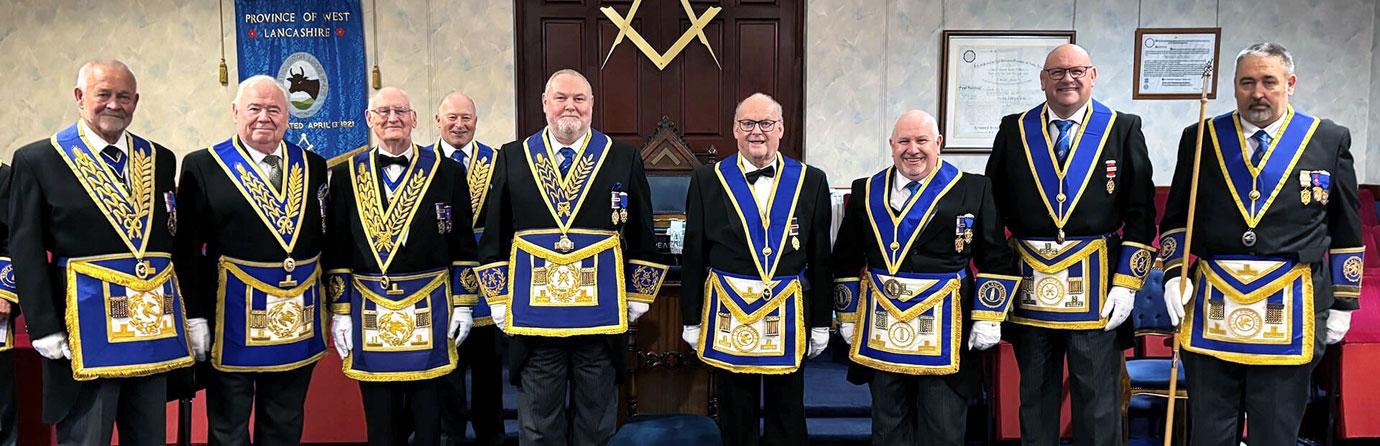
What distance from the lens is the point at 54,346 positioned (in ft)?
7.23

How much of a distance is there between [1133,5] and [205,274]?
5.82 m

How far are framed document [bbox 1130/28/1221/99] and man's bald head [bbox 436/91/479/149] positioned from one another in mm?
4689

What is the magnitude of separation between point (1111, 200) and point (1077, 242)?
0.17m

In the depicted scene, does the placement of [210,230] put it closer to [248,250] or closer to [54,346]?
[248,250]

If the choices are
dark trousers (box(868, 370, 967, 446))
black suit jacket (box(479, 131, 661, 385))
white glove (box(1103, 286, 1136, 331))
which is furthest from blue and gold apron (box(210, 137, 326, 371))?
white glove (box(1103, 286, 1136, 331))

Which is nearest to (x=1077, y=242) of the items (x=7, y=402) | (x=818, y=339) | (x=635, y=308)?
(x=818, y=339)

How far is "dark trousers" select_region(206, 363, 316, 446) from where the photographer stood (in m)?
2.44

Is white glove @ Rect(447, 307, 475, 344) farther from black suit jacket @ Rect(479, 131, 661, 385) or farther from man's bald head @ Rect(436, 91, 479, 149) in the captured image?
man's bald head @ Rect(436, 91, 479, 149)

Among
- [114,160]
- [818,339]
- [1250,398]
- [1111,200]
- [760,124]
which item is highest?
[760,124]

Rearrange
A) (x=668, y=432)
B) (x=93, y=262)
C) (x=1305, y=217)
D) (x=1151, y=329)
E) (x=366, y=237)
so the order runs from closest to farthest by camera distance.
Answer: (x=93, y=262)
(x=1305, y=217)
(x=366, y=237)
(x=668, y=432)
(x=1151, y=329)

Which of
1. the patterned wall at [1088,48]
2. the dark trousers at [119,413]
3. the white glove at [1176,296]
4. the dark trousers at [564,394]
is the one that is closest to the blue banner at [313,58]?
the patterned wall at [1088,48]

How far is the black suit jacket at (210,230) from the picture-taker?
7.79 ft

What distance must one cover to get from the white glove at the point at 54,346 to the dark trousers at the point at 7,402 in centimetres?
101

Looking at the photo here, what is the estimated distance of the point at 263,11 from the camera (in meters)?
5.56
